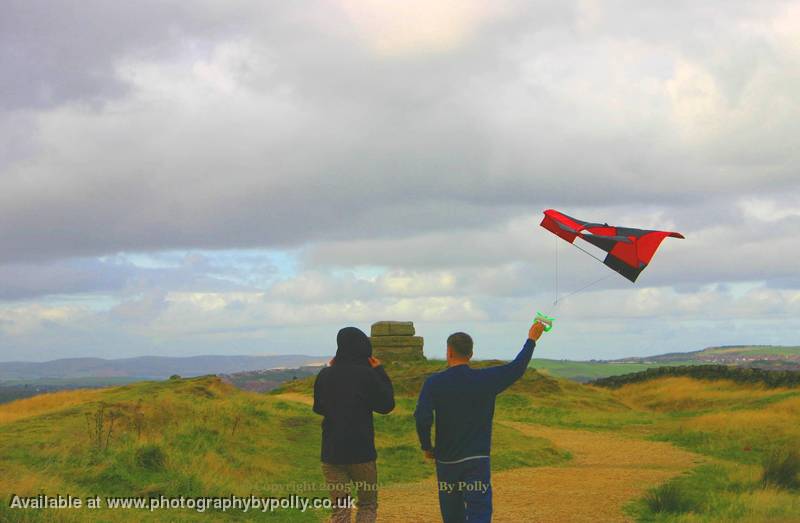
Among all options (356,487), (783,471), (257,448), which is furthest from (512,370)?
(257,448)

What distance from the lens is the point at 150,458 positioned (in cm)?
1384

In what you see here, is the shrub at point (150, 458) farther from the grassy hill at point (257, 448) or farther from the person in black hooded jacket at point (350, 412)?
the person in black hooded jacket at point (350, 412)

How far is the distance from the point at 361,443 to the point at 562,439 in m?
16.6

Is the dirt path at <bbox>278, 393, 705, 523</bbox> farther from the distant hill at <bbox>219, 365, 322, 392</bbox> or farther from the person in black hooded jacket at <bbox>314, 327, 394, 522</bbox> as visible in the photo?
the distant hill at <bbox>219, 365, 322, 392</bbox>

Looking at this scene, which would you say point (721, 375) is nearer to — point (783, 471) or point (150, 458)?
point (783, 471)

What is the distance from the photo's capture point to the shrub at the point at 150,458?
538 inches

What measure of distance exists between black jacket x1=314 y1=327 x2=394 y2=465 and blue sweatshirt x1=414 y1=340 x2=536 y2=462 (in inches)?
33.5

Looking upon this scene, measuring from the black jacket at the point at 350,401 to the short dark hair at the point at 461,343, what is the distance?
42.9 inches

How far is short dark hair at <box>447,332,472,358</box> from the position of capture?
8.06 meters

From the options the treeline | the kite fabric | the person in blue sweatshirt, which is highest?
the kite fabric

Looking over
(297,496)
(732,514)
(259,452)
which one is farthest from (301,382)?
(732,514)

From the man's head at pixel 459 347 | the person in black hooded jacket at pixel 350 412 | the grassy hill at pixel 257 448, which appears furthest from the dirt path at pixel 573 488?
the man's head at pixel 459 347

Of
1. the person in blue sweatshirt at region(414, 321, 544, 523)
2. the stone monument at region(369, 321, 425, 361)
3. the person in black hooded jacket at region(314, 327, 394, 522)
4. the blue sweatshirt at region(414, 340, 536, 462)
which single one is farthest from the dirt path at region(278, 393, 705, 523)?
the stone monument at region(369, 321, 425, 361)

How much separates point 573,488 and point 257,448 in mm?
6664
